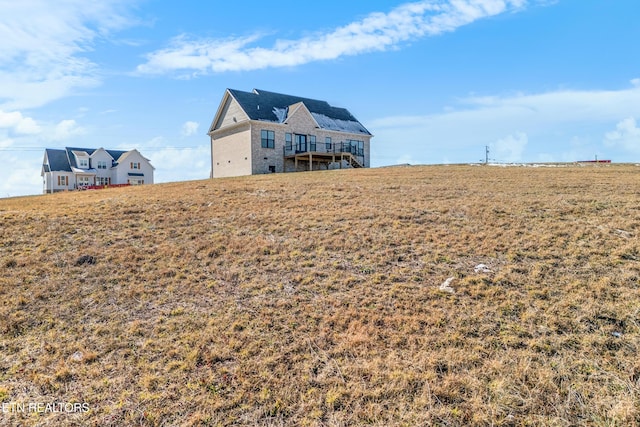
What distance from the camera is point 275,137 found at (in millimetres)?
27453

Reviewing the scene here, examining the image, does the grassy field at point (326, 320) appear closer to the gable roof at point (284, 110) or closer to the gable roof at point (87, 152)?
the gable roof at point (284, 110)

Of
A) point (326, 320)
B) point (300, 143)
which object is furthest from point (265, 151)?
point (326, 320)

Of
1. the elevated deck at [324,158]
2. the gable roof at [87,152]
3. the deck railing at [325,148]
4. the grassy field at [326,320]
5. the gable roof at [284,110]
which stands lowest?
the grassy field at [326,320]

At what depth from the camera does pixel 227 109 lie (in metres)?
28.9

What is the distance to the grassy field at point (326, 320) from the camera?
3598 mm

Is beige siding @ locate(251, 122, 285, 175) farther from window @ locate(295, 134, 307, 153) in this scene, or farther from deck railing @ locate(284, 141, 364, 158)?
window @ locate(295, 134, 307, 153)

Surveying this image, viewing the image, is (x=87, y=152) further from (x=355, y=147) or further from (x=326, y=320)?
(x=326, y=320)

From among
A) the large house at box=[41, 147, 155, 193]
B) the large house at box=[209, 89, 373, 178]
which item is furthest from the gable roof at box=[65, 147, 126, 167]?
the large house at box=[209, 89, 373, 178]

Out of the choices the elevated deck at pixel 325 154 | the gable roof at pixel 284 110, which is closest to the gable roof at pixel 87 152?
the gable roof at pixel 284 110

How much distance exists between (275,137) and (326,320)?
23.8 meters

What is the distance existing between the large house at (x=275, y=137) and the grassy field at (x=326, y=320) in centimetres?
1781

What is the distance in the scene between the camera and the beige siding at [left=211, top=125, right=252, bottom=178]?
2670cm

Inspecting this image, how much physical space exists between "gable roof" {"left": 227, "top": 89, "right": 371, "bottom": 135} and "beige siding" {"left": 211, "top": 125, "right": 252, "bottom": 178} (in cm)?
180

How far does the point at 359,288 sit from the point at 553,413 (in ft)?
9.31
